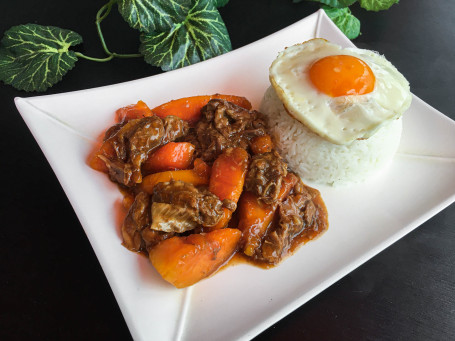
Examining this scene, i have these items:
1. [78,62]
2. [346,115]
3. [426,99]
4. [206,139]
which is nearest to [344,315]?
[346,115]

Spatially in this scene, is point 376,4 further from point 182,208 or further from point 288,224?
point 182,208

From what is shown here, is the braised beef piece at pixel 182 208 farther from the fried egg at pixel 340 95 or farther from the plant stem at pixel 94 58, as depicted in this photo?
the plant stem at pixel 94 58

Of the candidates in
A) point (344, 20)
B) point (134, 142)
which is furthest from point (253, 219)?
point (344, 20)

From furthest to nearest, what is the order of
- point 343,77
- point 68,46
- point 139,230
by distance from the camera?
1. point 68,46
2. point 343,77
3. point 139,230

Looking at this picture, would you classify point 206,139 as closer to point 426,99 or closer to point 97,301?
point 97,301

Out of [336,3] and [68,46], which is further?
[336,3]

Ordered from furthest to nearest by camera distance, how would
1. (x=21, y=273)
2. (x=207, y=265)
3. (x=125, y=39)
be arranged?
(x=125, y=39) → (x=21, y=273) → (x=207, y=265)
